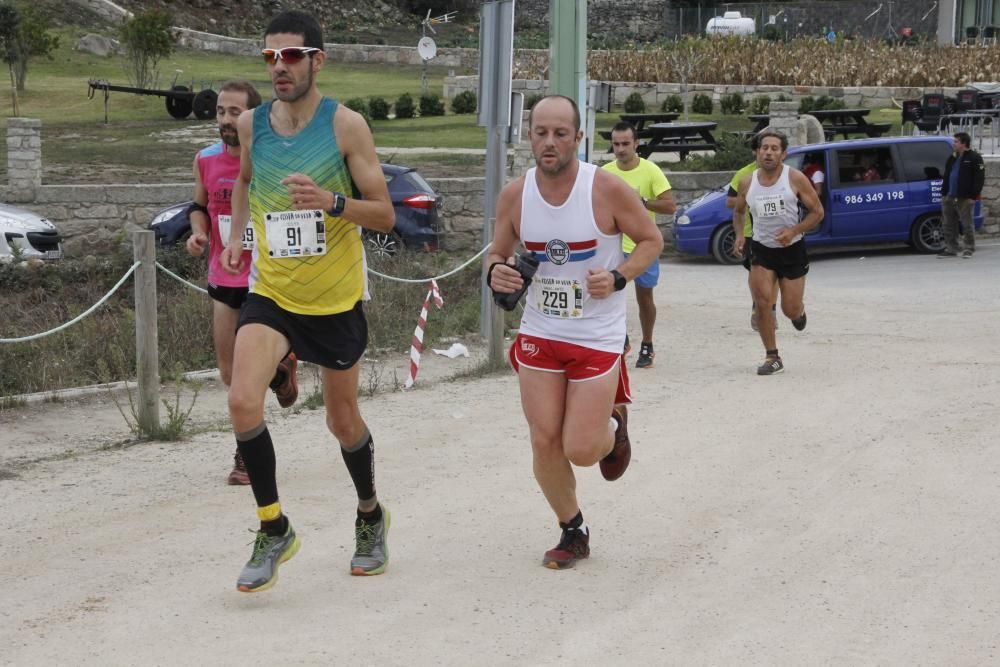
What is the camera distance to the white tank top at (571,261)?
592 centimetres

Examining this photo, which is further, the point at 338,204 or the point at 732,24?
the point at 732,24

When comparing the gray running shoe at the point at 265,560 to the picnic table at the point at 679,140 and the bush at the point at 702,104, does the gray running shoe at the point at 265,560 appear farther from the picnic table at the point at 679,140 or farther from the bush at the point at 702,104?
the bush at the point at 702,104

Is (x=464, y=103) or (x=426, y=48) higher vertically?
(x=426, y=48)

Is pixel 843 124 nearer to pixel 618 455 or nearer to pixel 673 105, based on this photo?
pixel 673 105

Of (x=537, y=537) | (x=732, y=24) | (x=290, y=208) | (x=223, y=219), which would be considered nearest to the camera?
(x=290, y=208)

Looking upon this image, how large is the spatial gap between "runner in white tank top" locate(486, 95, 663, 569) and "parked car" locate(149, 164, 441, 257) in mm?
12951

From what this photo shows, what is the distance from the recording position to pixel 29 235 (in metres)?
19.0

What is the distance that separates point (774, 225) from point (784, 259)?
284mm

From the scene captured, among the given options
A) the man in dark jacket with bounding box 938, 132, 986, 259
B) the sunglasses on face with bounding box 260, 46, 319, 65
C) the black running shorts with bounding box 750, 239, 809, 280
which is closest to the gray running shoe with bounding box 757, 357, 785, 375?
the black running shorts with bounding box 750, 239, 809, 280

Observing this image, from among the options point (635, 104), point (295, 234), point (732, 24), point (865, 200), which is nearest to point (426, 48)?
point (635, 104)

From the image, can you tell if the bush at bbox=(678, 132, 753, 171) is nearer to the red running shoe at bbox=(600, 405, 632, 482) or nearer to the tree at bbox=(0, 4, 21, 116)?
the red running shoe at bbox=(600, 405, 632, 482)

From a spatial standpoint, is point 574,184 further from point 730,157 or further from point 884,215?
point 730,157

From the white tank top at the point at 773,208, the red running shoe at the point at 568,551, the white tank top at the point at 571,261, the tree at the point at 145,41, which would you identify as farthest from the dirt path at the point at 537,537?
the tree at the point at 145,41

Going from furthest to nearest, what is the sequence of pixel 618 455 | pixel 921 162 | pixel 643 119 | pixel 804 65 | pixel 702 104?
pixel 804 65 → pixel 702 104 → pixel 643 119 → pixel 921 162 → pixel 618 455
